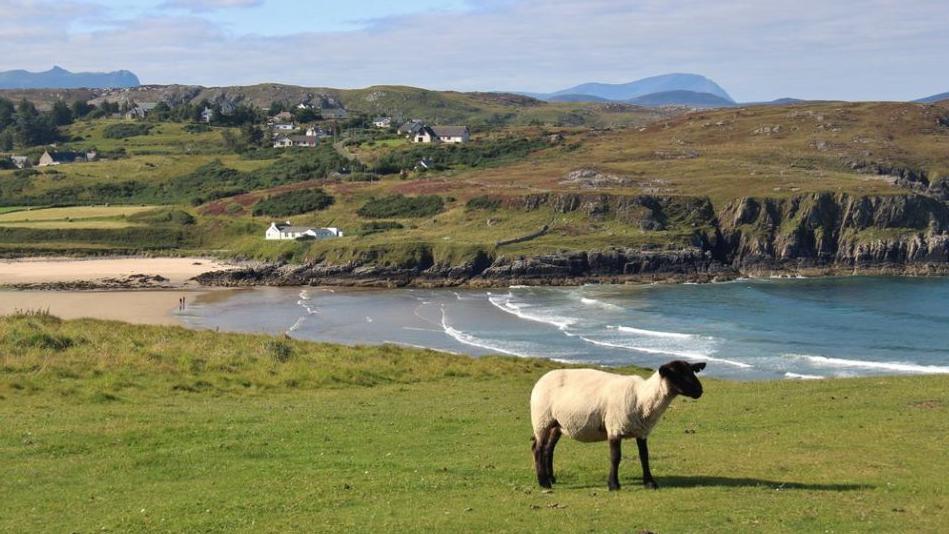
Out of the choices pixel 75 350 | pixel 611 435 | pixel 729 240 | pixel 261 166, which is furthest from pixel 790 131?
pixel 611 435

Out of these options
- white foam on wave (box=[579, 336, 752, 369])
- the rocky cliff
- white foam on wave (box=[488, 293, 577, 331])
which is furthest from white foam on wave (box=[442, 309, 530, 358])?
the rocky cliff

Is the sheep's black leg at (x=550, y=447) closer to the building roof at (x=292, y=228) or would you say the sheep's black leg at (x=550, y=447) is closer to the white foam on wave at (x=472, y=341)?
the white foam on wave at (x=472, y=341)

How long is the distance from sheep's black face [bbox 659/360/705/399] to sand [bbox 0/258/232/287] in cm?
8307

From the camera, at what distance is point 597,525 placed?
13.9 m

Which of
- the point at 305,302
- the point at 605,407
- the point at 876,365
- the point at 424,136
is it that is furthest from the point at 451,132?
the point at 605,407

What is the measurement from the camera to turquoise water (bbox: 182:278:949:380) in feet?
182

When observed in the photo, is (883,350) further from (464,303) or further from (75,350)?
(75,350)

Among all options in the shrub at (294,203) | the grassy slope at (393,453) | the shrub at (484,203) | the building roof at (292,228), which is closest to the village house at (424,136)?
the shrub at (294,203)

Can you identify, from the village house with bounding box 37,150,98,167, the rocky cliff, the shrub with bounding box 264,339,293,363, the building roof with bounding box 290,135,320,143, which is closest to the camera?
the shrub with bounding box 264,339,293,363

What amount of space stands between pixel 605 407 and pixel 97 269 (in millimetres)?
93319

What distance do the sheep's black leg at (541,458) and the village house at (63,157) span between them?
175m

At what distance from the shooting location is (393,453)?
19734 mm

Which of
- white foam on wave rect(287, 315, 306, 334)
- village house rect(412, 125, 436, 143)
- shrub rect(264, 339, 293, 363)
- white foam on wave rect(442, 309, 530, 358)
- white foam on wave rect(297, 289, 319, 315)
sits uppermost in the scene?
village house rect(412, 125, 436, 143)

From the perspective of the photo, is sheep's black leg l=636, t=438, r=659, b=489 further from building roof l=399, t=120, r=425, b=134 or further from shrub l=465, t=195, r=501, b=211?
building roof l=399, t=120, r=425, b=134
